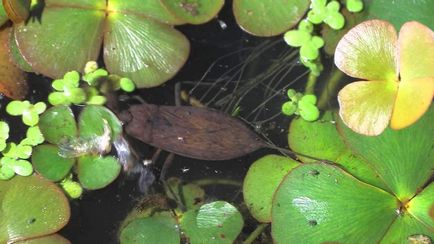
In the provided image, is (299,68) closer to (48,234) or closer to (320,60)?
(320,60)

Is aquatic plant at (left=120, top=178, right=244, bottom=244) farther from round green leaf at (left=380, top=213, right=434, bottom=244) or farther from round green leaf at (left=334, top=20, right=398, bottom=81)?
round green leaf at (left=334, top=20, right=398, bottom=81)

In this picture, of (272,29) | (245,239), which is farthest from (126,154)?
(272,29)

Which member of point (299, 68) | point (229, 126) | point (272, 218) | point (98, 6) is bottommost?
point (272, 218)

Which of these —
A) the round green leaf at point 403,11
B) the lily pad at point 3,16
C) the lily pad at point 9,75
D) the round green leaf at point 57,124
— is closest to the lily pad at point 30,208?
the round green leaf at point 57,124

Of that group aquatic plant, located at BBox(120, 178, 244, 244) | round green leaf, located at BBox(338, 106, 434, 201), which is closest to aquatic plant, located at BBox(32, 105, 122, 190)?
aquatic plant, located at BBox(120, 178, 244, 244)

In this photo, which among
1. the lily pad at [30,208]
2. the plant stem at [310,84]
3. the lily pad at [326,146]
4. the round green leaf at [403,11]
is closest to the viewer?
the lily pad at [30,208]

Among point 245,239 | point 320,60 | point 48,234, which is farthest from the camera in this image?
point 320,60

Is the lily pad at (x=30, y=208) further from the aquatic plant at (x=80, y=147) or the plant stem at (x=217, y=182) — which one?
the plant stem at (x=217, y=182)
